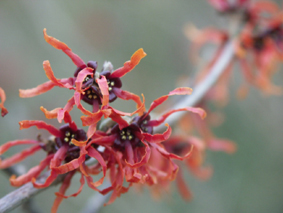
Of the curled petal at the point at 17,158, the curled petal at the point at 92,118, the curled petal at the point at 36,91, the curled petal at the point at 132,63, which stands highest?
the curled petal at the point at 36,91

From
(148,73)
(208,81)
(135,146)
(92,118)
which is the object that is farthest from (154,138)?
(148,73)

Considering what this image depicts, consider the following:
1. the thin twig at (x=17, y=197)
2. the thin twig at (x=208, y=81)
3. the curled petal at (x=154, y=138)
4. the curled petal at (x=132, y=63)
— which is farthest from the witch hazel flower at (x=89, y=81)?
the thin twig at (x=208, y=81)

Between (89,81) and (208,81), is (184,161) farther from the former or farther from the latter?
(89,81)

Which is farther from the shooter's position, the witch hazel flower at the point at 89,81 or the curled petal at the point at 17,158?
the curled petal at the point at 17,158

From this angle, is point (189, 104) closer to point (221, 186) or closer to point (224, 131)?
point (221, 186)

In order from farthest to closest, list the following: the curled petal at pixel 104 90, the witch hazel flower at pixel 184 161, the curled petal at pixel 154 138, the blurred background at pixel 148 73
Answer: the blurred background at pixel 148 73
the witch hazel flower at pixel 184 161
the curled petal at pixel 154 138
the curled petal at pixel 104 90

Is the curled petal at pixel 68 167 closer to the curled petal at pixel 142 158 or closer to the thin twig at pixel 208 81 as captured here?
the curled petal at pixel 142 158

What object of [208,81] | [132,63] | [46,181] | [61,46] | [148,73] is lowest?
[148,73]

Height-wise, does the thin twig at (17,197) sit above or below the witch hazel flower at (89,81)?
below

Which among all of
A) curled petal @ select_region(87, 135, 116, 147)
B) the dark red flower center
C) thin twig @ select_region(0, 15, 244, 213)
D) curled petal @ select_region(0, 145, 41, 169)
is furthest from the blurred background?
curled petal @ select_region(87, 135, 116, 147)
